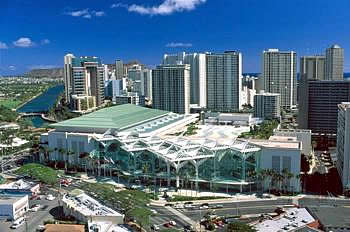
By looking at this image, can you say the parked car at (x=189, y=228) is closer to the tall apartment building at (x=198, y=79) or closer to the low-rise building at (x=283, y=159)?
the low-rise building at (x=283, y=159)

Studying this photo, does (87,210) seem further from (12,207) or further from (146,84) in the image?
(146,84)

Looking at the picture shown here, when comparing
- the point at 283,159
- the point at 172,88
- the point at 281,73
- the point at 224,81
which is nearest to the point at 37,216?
the point at 283,159

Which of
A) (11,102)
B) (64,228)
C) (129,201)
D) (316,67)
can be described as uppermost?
(316,67)

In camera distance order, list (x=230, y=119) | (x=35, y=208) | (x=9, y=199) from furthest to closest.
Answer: (x=230, y=119), (x=35, y=208), (x=9, y=199)

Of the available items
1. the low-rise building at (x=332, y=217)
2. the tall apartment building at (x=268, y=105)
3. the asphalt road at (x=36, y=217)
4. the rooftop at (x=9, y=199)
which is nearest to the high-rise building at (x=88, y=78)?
the tall apartment building at (x=268, y=105)

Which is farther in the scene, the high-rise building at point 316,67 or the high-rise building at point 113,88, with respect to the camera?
the high-rise building at point 113,88

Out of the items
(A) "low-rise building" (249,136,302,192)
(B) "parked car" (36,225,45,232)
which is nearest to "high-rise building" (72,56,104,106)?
(A) "low-rise building" (249,136,302,192)

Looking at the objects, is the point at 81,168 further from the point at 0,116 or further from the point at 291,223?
the point at 0,116
